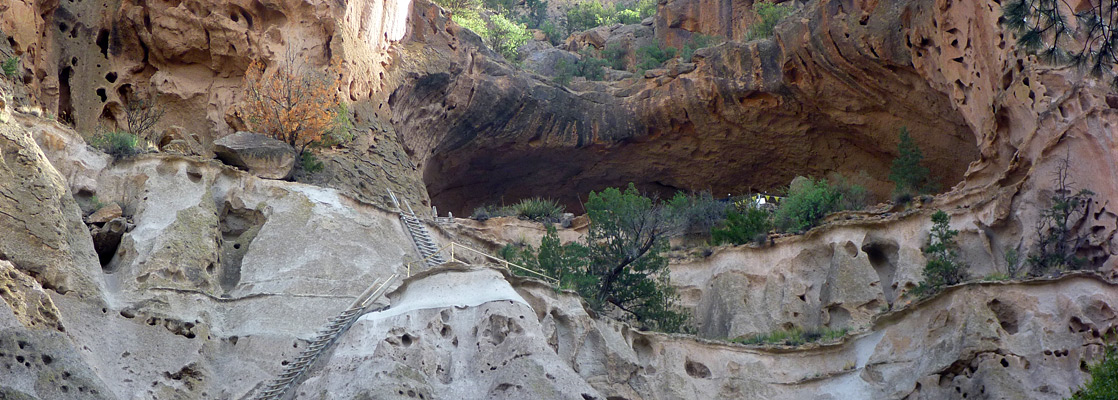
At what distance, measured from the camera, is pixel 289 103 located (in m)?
25.2

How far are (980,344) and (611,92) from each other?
17560 millimetres

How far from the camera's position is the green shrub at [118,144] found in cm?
2075

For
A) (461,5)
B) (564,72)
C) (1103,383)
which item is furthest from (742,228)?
(461,5)

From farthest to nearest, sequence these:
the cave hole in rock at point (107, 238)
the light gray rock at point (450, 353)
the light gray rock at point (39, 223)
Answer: the cave hole in rock at point (107, 238)
the light gray rock at point (39, 223)
the light gray rock at point (450, 353)

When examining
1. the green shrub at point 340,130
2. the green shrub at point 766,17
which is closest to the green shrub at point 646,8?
the green shrub at point 766,17

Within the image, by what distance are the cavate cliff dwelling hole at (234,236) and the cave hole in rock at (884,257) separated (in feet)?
38.5

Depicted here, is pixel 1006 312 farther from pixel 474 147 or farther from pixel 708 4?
pixel 708 4

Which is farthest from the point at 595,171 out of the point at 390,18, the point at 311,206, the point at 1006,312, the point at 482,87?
the point at 1006,312

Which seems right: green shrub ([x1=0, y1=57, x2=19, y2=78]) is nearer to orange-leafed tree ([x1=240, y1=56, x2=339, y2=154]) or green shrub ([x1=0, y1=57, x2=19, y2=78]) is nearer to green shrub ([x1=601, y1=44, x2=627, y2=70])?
orange-leafed tree ([x1=240, y1=56, x2=339, y2=154])

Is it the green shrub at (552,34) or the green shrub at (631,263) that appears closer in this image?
the green shrub at (631,263)

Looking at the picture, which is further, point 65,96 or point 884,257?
point 65,96

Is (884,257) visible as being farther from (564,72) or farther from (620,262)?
(564,72)

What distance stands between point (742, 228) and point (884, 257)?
10.5 feet

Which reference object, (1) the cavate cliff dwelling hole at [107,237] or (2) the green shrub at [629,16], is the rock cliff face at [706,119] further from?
(2) the green shrub at [629,16]
